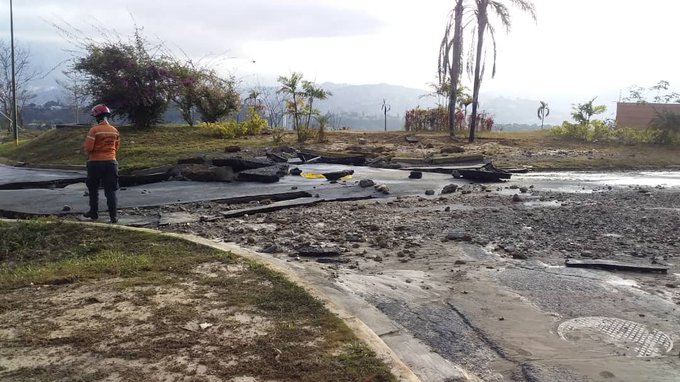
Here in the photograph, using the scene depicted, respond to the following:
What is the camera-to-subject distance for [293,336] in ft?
12.5

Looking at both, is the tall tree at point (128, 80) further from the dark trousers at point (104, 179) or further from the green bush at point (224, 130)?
the dark trousers at point (104, 179)

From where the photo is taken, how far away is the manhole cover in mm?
4152

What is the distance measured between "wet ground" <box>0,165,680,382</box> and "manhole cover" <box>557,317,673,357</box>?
16mm

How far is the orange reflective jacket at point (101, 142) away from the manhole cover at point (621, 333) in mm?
6842

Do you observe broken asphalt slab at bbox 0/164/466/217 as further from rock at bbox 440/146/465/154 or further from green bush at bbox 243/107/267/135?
green bush at bbox 243/107/267/135

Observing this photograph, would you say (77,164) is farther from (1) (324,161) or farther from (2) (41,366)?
(2) (41,366)

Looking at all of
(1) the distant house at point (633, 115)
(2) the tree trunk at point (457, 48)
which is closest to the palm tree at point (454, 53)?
(2) the tree trunk at point (457, 48)

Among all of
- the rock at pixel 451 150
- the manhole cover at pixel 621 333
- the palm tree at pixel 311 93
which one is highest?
the palm tree at pixel 311 93

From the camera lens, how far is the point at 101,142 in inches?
331

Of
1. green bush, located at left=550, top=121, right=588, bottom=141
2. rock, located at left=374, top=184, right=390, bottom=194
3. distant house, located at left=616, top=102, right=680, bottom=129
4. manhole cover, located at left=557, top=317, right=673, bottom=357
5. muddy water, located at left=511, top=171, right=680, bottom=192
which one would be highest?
distant house, located at left=616, top=102, right=680, bottom=129

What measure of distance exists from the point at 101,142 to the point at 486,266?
19.3 feet

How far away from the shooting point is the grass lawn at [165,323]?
3.33 m

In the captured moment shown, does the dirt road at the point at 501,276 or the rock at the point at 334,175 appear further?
the rock at the point at 334,175

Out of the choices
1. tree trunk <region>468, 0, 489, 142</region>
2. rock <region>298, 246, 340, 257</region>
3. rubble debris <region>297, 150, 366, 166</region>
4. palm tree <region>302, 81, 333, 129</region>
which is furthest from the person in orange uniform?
tree trunk <region>468, 0, 489, 142</region>
